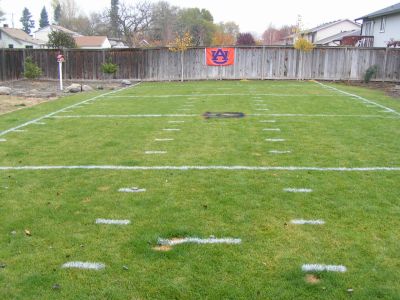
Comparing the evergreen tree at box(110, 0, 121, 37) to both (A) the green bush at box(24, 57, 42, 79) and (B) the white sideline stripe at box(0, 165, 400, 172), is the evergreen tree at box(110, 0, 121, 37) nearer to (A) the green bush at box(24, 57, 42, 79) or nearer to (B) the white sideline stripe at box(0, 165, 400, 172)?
(A) the green bush at box(24, 57, 42, 79)

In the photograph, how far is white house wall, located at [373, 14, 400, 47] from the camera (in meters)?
24.0

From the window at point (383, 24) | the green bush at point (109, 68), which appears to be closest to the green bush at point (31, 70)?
the green bush at point (109, 68)

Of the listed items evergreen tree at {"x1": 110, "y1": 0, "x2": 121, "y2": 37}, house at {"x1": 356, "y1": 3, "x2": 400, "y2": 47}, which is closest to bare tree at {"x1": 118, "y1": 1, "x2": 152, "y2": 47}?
evergreen tree at {"x1": 110, "y1": 0, "x2": 121, "y2": 37}

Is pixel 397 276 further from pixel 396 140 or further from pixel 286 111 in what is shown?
pixel 286 111

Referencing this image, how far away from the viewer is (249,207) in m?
4.31

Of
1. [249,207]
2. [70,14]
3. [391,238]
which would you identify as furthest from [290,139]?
[70,14]

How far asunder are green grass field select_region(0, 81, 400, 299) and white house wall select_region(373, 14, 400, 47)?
699 inches

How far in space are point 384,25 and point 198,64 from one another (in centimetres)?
1268

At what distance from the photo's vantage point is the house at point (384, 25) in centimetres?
2408

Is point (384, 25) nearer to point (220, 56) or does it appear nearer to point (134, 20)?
point (220, 56)

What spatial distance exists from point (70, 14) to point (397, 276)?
87060 millimetres

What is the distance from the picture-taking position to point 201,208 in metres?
4.29

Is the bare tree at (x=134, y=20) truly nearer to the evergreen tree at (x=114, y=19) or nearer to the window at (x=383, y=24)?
the evergreen tree at (x=114, y=19)

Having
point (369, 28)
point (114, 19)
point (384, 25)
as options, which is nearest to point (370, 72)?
point (384, 25)
